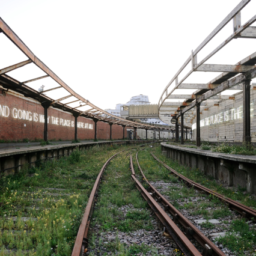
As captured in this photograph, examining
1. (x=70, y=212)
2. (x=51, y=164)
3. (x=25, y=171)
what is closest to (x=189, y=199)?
(x=70, y=212)

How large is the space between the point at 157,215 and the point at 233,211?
1.86 m

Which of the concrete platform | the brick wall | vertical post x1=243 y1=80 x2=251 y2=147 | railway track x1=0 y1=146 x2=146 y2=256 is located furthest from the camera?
the brick wall

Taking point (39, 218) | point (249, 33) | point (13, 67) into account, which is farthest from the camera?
point (13, 67)

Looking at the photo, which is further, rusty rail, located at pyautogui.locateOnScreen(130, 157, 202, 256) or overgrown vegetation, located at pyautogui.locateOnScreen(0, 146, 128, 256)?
overgrown vegetation, located at pyautogui.locateOnScreen(0, 146, 128, 256)

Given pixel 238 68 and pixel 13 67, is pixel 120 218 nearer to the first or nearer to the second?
pixel 13 67

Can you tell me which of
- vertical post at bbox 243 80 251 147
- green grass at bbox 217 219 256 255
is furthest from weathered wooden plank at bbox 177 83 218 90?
green grass at bbox 217 219 256 255

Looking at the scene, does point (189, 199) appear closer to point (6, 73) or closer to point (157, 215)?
point (157, 215)

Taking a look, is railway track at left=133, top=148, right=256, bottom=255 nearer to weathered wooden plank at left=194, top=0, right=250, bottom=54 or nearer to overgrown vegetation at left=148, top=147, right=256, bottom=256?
overgrown vegetation at left=148, top=147, right=256, bottom=256

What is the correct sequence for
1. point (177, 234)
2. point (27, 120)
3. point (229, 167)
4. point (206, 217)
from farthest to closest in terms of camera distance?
point (27, 120), point (229, 167), point (206, 217), point (177, 234)

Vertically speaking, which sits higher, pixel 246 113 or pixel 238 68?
pixel 238 68

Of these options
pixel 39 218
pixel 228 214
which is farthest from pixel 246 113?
pixel 39 218

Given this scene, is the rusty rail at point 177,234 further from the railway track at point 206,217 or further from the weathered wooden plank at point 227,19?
the weathered wooden plank at point 227,19

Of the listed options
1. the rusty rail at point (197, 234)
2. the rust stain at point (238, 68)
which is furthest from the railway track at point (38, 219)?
the rust stain at point (238, 68)

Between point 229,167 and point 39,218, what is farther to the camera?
point 229,167
